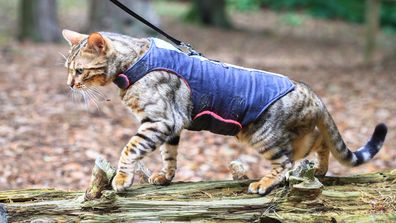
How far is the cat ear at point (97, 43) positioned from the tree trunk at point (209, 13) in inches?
741

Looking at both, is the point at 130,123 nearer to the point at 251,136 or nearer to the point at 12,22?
the point at 251,136

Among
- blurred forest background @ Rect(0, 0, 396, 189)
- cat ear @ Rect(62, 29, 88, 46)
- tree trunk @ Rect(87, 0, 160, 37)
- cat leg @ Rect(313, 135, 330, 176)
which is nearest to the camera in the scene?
cat ear @ Rect(62, 29, 88, 46)

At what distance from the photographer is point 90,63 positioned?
368cm

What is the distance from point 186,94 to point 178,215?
0.76 metres

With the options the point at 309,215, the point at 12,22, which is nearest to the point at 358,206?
the point at 309,215

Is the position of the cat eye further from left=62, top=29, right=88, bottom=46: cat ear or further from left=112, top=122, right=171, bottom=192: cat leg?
left=112, top=122, right=171, bottom=192: cat leg

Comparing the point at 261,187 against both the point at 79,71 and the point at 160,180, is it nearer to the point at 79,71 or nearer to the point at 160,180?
the point at 160,180

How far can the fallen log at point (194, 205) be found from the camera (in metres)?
3.45

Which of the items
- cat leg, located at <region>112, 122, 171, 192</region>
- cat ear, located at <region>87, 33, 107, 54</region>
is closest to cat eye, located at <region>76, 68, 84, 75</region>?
cat ear, located at <region>87, 33, 107, 54</region>

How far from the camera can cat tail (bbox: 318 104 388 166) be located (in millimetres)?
4184

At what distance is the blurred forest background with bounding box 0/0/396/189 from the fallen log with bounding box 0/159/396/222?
1.10 metres

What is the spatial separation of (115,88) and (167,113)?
5.46 m

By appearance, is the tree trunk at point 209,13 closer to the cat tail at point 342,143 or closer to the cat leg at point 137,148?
the cat tail at point 342,143

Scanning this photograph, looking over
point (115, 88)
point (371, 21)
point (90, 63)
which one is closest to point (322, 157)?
point (90, 63)
